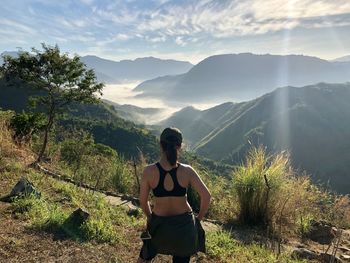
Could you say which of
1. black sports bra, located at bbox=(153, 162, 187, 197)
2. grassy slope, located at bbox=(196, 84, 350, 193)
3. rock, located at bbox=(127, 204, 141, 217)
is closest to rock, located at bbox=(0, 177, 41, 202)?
rock, located at bbox=(127, 204, 141, 217)

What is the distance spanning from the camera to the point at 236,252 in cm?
562

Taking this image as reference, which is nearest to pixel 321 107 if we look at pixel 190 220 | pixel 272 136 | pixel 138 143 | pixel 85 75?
pixel 272 136

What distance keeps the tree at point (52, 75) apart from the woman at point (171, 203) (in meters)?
12.2

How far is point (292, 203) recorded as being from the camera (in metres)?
7.61

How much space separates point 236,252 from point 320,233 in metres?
2.88

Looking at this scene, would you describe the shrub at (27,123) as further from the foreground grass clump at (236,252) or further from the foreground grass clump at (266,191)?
the foreground grass clump at (236,252)

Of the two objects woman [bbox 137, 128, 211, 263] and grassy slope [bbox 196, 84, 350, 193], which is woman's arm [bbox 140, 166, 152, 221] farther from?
grassy slope [bbox 196, 84, 350, 193]

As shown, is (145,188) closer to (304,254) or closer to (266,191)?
(304,254)

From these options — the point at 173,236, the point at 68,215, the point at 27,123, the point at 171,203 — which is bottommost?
the point at 68,215

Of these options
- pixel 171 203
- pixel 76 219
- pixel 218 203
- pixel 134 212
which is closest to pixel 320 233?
pixel 218 203

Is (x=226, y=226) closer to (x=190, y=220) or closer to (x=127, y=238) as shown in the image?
(x=127, y=238)

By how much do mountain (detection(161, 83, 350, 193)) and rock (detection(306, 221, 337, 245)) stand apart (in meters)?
89.9

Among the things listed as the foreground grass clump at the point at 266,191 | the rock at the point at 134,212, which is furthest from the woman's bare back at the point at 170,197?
the foreground grass clump at the point at 266,191

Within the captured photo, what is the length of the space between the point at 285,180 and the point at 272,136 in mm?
137893
